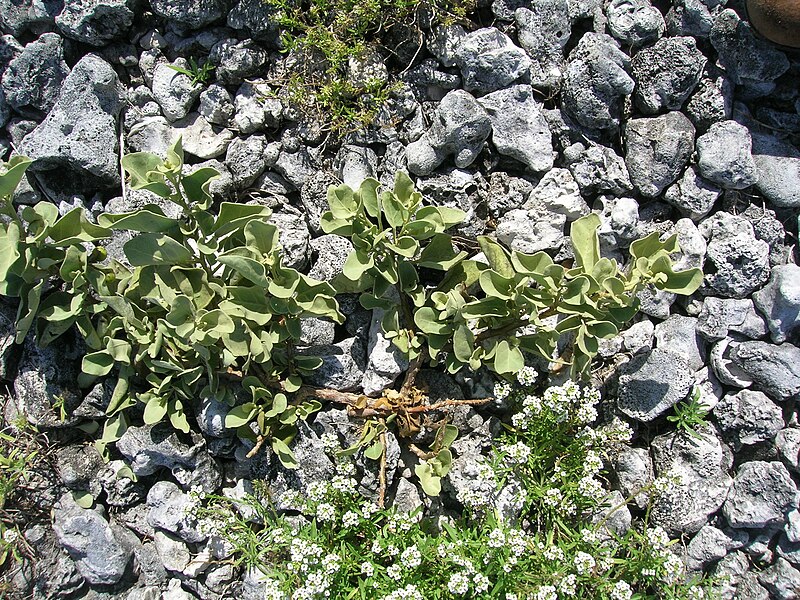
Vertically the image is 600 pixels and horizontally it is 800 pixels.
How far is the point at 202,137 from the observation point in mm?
3719

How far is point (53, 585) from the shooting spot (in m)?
3.63

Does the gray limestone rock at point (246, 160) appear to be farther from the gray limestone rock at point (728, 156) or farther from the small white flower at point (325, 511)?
the gray limestone rock at point (728, 156)

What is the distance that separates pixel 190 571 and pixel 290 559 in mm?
587

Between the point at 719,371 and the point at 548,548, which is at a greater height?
the point at 719,371

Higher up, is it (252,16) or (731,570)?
(252,16)

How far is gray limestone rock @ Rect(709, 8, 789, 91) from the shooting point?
3432 mm

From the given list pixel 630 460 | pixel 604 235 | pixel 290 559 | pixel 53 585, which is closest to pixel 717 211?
pixel 604 235

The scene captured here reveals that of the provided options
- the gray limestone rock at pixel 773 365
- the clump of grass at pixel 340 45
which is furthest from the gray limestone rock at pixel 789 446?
the clump of grass at pixel 340 45

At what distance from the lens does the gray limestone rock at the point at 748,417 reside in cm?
356

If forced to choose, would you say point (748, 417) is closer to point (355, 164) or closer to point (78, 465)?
point (355, 164)

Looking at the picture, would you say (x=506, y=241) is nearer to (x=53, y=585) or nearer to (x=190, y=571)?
(x=190, y=571)

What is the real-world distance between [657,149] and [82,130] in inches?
120

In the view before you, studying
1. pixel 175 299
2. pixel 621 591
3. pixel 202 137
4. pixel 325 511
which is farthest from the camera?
pixel 202 137

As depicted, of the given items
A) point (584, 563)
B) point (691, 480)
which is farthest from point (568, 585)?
point (691, 480)
